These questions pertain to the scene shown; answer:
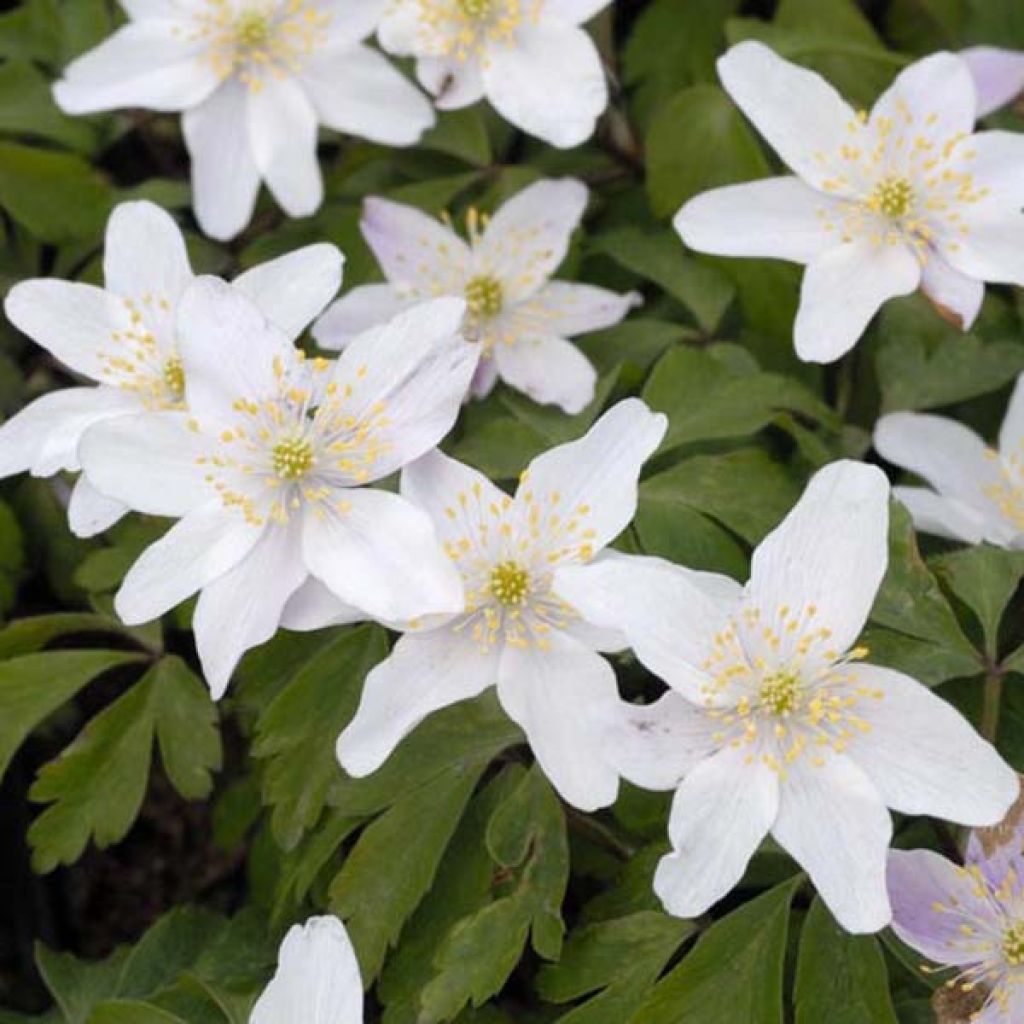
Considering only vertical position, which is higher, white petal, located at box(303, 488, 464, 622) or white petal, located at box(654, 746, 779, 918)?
white petal, located at box(303, 488, 464, 622)

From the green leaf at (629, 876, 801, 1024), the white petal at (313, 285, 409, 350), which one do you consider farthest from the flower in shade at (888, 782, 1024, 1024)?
the white petal at (313, 285, 409, 350)

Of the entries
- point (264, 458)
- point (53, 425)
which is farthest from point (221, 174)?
point (264, 458)

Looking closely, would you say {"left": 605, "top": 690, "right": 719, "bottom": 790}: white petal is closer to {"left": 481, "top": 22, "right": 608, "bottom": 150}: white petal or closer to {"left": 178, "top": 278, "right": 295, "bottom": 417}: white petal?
{"left": 178, "top": 278, "right": 295, "bottom": 417}: white petal

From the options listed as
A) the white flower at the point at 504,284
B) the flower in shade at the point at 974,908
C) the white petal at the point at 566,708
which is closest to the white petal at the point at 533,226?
the white flower at the point at 504,284

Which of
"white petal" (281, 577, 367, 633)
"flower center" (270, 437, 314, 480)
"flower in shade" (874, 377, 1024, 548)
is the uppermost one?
"flower center" (270, 437, 314, 480)

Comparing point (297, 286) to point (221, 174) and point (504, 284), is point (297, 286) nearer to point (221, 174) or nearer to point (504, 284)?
point (504, 284)

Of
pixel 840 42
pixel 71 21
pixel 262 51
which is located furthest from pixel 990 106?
pixel 71 21
